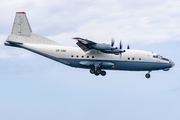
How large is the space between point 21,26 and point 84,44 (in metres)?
11.2

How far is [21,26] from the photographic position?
3903cm

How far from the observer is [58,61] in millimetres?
37188

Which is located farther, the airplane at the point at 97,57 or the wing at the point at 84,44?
the airplane at the point at 97,57

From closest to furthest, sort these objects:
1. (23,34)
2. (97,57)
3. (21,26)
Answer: (97,57), (23,34), (21,26)

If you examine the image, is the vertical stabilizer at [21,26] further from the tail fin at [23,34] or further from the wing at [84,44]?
the wing at [84,44]

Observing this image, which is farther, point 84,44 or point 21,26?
point 21,26

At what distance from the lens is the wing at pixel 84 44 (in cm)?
3366

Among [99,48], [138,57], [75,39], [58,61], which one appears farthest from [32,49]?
[138,57]

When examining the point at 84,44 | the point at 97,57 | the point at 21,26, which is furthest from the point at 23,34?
the point at 97,57

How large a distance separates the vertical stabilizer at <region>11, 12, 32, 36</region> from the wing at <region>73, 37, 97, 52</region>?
9.52 metres

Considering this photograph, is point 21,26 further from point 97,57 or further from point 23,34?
point 97,57

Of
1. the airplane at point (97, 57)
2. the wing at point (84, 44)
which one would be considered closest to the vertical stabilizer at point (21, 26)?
the airplane at point (97, 57)

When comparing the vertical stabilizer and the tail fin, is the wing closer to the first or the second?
the tail fin

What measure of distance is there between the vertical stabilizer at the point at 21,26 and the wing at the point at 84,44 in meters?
9.52
